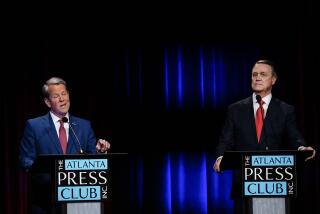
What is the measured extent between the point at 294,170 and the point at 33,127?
177cm

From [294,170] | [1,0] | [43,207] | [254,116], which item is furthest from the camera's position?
[1,0]

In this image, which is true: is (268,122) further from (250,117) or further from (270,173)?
(270,173)

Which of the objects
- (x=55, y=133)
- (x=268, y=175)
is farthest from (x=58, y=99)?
(x=268, y=175)

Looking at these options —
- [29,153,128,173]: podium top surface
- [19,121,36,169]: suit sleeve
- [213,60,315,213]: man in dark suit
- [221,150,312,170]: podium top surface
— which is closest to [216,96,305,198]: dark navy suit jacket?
[213,60,315,213]: man in dark suit

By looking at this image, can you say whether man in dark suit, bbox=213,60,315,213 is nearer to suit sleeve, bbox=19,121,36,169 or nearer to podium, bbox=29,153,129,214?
podium, bbox=29,153,129,214

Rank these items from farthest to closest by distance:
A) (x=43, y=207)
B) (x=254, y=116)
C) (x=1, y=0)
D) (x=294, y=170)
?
(x=1, y=0) → (x=254, y=116) → (x=43, y=207) → (x=294, y=170)

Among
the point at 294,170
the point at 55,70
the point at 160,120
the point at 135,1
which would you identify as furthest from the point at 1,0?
the point at 294,170

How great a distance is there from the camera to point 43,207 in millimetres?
4555

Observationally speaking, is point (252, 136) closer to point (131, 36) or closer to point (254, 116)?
point (254, 116)

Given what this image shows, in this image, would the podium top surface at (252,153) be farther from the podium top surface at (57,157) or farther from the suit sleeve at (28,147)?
the suit sleeve at (28,147)

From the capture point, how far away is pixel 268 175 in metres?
4.21

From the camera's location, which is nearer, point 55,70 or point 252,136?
point 252,136

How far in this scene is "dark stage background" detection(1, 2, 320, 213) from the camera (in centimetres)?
621

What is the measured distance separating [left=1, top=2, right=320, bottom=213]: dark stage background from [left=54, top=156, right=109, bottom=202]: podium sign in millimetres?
2087
